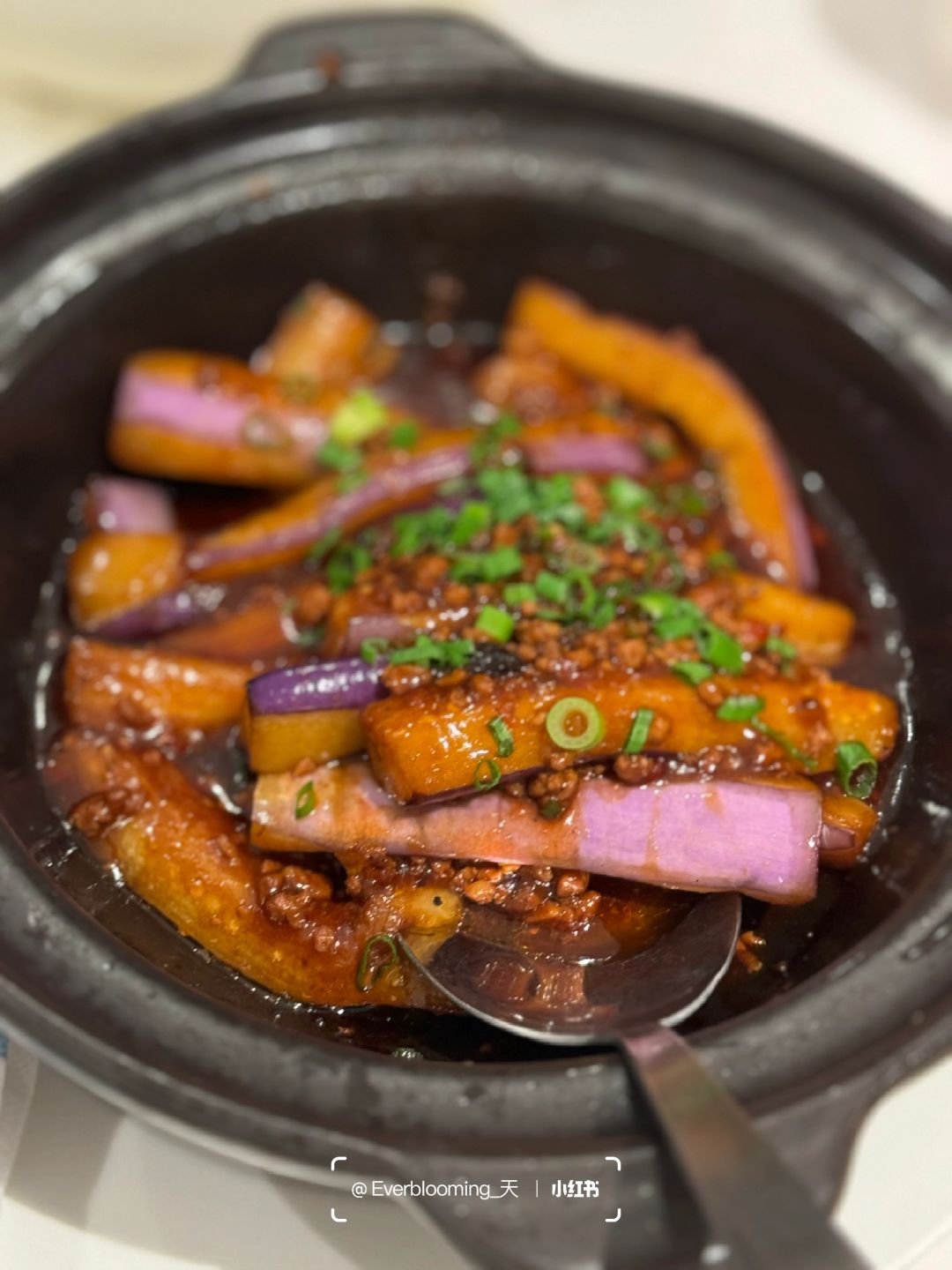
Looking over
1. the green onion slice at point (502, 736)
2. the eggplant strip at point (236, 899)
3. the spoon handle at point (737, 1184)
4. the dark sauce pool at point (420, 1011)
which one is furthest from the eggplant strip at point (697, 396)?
the spoon handle at point (737, 1184)

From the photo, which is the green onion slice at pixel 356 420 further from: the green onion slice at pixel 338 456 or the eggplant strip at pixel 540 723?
the eggplant strip at pixel 540 723

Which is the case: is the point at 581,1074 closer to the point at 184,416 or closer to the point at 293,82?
the point at 184,416

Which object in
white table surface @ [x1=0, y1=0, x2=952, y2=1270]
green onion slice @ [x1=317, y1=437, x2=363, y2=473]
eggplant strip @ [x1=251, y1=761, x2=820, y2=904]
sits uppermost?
white table surface @ [x1=0, y1=0, x2=952, y2=1270]

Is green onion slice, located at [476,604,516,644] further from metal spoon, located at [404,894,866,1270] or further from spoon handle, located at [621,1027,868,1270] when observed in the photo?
spoon handle, located at [621,1027,868,1270]

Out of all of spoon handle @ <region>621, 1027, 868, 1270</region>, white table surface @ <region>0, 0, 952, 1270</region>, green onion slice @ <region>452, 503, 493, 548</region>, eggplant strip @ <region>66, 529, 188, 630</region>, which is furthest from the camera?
white table surface @ <region>0, 0, 952, 1270</region>

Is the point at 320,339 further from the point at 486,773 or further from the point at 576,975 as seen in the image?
the point at 576,975

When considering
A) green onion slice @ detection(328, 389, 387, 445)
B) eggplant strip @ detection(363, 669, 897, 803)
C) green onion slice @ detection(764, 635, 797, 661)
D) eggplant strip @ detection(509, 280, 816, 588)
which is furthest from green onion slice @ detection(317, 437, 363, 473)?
green onion slice @ detection(764, 635, 797, 661)

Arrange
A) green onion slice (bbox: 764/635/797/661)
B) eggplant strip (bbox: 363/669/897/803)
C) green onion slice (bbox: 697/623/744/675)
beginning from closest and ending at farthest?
eggplant strip (bbox: 363/669/897/803), green onion slice (bbox: 697/623/744/675), green onion slice (bbox: 764/635/797/661)

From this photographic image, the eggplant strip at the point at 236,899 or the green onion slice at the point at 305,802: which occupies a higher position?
the green onion slice at the point at 305,802
